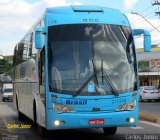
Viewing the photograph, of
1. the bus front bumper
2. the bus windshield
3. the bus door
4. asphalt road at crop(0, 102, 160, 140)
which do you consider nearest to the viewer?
the bus front bumper

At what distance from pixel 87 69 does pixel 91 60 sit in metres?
0.27

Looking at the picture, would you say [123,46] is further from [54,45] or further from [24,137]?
[24,137]

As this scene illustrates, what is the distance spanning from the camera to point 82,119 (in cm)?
1199

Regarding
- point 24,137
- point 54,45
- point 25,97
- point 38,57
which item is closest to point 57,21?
point 54,45

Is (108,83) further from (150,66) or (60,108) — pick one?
(150,66)

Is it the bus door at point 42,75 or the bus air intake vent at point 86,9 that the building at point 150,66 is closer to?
the bus air intake vent at point 86,9

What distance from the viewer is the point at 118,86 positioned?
482 inches

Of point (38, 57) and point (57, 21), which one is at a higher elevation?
point (57, 21)

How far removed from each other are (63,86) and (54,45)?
45.4 inches

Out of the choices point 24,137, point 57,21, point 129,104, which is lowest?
point 24,137

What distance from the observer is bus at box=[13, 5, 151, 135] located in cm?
1205

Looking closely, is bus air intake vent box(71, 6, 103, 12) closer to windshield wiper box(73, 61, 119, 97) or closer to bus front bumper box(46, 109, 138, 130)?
windshield wiper box(73, 61, 119, 97)

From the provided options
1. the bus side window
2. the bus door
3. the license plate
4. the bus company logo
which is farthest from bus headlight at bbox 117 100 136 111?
the bus side window

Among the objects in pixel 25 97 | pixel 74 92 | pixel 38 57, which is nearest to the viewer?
pixel 74 92
